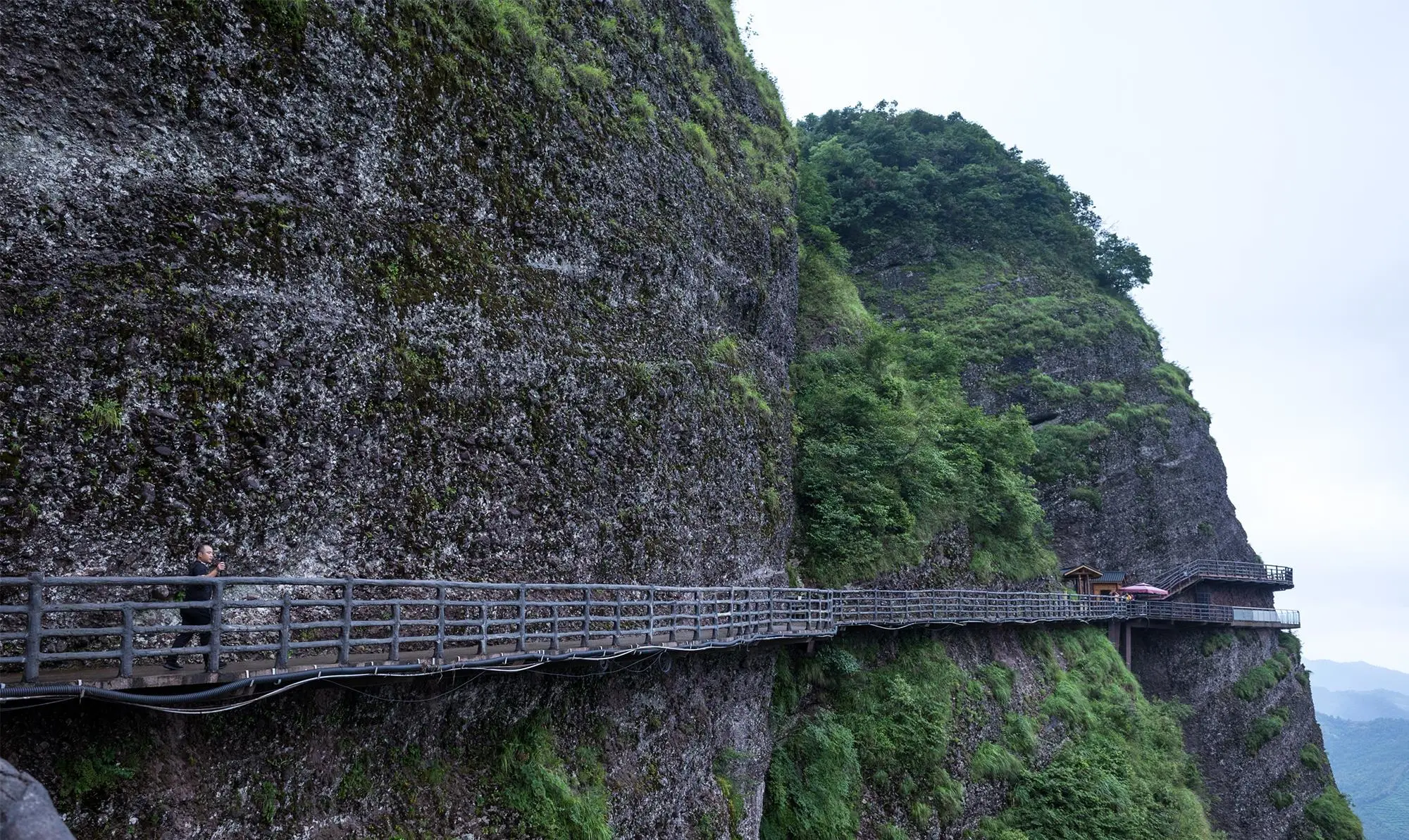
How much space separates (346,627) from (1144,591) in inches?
1556

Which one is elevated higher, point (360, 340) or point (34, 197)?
point (34, 197)

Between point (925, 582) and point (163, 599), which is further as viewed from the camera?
point (925, 582)

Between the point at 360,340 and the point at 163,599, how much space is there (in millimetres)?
4435

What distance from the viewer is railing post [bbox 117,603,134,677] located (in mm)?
7383

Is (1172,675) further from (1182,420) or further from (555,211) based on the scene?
(555,211)

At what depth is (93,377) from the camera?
965 centimetres

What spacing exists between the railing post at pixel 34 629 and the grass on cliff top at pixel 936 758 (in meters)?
16.6

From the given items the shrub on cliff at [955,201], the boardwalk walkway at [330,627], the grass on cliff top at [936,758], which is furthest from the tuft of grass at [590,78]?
the shrub on cliff at [955,201]

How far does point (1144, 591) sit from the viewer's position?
39.2m

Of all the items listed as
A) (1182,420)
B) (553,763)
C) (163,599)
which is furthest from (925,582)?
(1182,420)

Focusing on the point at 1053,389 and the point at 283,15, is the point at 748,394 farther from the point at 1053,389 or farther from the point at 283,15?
the point at 1053,389

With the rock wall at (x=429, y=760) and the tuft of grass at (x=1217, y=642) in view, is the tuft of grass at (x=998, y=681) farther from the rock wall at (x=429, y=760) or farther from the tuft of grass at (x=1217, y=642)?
the tuft of grass at (x=1217, y=642)

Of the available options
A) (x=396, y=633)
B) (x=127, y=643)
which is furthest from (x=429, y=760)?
(x=127, y=643)

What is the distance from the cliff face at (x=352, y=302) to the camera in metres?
9.79
